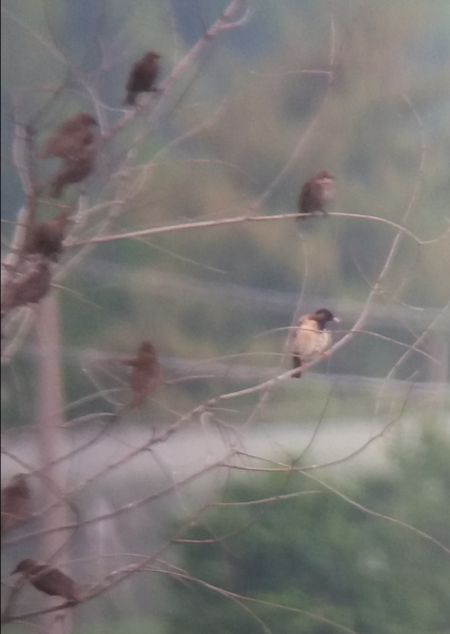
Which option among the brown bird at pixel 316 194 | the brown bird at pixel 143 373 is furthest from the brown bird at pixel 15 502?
the brown bird at pixel 316 194

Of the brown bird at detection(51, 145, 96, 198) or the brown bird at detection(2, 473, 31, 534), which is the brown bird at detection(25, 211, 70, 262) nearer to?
the brown bird at detection(51, 145, 96, 198)

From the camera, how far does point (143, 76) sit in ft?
4.10

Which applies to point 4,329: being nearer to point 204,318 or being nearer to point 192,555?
point 204,318

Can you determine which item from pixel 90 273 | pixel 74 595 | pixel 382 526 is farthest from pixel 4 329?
pixel 382 526

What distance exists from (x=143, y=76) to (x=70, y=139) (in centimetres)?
16

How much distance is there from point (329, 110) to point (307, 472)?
63cm

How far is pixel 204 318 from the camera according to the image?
1349mm

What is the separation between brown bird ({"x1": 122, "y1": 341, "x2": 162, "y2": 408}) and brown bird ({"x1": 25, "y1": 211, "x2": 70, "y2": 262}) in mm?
209

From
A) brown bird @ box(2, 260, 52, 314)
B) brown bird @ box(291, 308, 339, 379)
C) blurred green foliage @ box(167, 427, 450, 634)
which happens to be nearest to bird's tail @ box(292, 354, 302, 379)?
brown bird @ box(291, 308, 339, 379)

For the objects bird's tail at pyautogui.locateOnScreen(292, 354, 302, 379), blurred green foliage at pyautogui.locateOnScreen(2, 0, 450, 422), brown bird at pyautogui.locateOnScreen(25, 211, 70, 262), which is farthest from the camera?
bird's tail at pyautogui.locateOnScreen(292, 354, 302, 379)

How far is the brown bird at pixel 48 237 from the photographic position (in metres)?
1.16

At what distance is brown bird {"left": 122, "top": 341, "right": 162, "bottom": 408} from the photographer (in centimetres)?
126

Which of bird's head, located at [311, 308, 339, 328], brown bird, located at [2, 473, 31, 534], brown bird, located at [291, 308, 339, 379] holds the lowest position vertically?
brown bird, located at [2, 473, 31, 534]

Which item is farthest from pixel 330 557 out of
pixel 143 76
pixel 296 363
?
pixel 143 76
